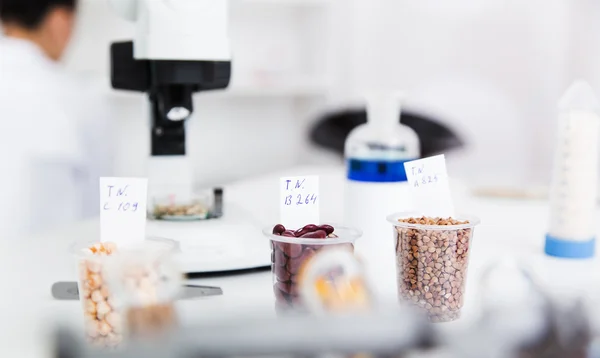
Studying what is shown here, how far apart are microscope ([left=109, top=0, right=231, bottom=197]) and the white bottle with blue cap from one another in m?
0.66

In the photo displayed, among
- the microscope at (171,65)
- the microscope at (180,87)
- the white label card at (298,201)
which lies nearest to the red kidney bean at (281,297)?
the white label card at (298,201)

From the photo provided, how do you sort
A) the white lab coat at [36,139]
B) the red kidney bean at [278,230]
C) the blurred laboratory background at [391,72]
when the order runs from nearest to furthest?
1. the red kidney bean at [278,230]
2. the white lab coat at [36,139]
3. the blurred laboratory background at [391,72]

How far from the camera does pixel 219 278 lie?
3.69 ft

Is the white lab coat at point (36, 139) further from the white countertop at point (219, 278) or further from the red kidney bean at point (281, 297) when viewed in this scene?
the red kidney bean at point (281, 297)

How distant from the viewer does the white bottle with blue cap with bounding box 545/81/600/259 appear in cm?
124

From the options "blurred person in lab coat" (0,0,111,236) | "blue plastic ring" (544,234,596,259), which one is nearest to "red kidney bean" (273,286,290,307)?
"blue plastic ring" (544,234,596,259)

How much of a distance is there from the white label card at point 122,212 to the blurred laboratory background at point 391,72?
2.49 metres

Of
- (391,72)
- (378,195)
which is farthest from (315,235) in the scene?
(391,72)

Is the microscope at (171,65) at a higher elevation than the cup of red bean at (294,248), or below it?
higher

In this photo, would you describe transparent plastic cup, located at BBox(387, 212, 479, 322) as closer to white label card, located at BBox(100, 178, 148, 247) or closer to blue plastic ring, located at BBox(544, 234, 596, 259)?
white label card, located at BBox(100, 178, 148, 247)

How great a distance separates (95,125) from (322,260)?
86.6 inches

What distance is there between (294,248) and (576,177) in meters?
0.69

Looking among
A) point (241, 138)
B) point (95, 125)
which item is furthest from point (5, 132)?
point (241, 138)

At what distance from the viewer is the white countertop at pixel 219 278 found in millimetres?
790
